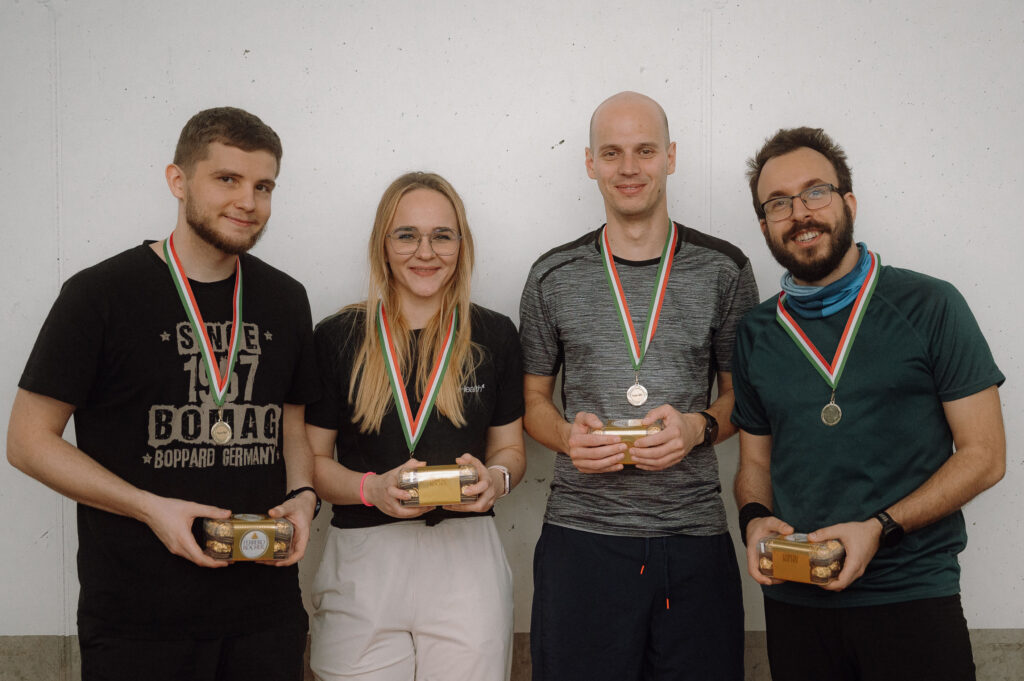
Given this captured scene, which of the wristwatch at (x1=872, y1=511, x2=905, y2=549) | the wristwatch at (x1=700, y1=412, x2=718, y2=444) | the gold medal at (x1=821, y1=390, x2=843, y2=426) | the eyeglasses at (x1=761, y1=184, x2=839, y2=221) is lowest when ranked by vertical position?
the wristwatch at (x1=872, y1=511, x2=905, y2=549)

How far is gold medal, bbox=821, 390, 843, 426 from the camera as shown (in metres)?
2.42

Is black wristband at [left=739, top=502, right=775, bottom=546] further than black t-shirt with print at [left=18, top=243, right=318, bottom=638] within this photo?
Yes

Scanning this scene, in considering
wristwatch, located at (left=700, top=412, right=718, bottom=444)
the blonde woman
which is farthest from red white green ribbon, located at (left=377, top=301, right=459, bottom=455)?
wristwatch, located at (left=700, top=412, right=718, bottom=444)

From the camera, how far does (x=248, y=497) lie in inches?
96.5

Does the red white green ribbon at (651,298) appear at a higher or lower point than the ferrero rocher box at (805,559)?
higher

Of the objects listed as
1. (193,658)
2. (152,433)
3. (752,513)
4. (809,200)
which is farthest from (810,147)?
(193,658)

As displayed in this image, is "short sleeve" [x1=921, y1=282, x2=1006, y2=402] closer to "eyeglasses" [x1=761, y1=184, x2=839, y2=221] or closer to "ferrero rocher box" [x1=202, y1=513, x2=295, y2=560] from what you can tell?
"eyeglasses" [x1=761, y1=184, x2=839, y2=221]

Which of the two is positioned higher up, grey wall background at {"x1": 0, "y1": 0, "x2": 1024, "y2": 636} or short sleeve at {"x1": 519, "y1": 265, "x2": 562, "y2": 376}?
grey wall background at {"x1": 0, "y1": 0, "x2": 1024, "y2": 636}

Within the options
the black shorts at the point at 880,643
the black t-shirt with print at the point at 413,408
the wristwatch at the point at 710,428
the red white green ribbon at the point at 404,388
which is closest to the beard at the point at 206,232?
the black t-shirt with print at the point at 413,408

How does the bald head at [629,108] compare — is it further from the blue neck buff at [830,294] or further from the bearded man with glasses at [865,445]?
the blue neck buff at [830,294]

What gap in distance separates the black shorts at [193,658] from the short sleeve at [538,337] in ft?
4.23

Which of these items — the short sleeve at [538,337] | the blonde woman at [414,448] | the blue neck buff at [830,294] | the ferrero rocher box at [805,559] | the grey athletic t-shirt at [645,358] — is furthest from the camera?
the short sleeve at [538,337]

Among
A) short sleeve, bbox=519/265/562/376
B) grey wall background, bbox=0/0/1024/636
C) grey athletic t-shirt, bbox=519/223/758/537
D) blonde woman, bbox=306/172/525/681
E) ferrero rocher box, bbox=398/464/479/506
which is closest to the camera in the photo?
ferrero rocher box, bbox=398/464/479/506

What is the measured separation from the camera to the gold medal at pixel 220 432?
2.41 m
